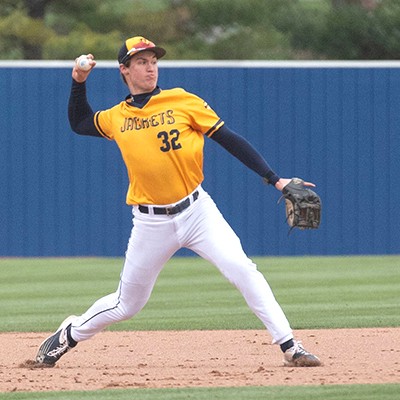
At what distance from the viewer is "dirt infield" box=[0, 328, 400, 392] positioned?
6805mm

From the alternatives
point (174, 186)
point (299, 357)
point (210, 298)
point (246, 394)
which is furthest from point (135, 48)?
point (210, 298)

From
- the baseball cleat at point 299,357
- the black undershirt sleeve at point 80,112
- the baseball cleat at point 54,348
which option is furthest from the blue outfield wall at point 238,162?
the baseball cleat at point 299,357

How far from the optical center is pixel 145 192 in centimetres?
705

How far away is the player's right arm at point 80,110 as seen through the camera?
24.1 ft

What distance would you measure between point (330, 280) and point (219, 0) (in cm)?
1799

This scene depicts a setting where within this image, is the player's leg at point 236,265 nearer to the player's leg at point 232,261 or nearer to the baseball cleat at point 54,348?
the player's leg at point 232,261

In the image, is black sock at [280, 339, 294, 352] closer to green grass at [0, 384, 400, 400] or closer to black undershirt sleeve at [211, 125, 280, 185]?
green grass at [0, 384, 400, 400]

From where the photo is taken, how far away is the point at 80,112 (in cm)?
744

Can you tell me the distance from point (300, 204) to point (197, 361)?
1215 mm

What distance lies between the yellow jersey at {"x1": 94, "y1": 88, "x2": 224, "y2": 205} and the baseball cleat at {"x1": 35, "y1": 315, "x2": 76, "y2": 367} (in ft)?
2.97

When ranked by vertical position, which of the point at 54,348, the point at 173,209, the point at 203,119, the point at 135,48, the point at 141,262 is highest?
the point at 135,48

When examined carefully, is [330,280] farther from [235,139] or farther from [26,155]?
[235,139]

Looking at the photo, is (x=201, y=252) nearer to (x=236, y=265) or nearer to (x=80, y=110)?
(x=236, y=265)

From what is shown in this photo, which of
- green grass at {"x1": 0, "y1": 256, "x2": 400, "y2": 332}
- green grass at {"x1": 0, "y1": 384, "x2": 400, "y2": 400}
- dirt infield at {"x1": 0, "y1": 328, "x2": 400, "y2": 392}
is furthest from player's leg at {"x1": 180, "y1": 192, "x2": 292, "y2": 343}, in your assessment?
green grass at {"x1": 0, "y1": 256, "x2": 400, "y2": 332}
